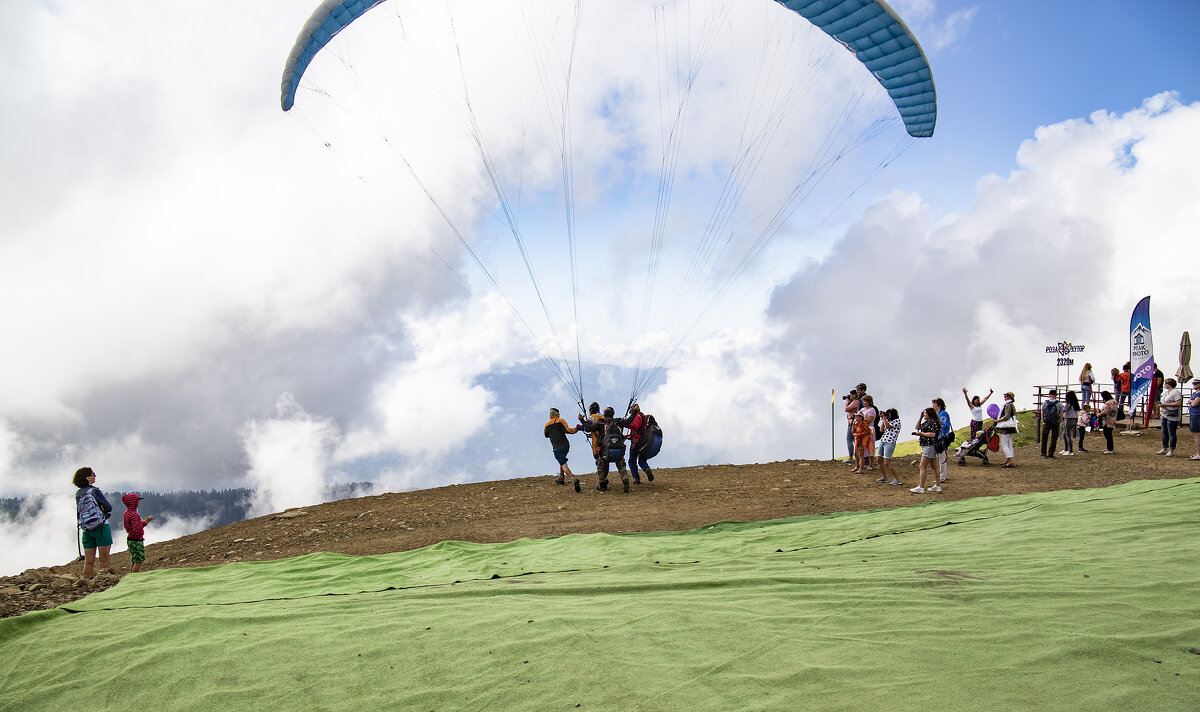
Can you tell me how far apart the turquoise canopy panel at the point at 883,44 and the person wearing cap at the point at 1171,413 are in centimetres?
849

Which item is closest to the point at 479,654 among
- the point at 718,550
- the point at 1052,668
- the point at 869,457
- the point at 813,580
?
the point at 813,580

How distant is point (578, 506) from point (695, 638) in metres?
9.09

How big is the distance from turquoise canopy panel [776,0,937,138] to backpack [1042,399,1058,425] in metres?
7.79

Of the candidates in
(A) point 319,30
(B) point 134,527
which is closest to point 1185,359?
(A) point 319,30

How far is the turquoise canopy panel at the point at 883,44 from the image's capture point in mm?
11148

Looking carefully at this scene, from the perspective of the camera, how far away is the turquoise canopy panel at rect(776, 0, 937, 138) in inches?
439

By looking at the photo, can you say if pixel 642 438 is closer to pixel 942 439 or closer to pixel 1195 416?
pixel 942 439

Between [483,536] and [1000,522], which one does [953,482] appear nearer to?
[1000,522]

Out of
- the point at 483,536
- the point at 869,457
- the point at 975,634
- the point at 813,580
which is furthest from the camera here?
the point at 869,457

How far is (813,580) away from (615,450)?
9.27 m

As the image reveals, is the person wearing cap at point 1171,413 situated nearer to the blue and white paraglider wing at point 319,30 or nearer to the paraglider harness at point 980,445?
the paraglider harness at point 980,445

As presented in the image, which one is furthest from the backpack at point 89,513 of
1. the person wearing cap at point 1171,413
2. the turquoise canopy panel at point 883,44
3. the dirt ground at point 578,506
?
the person wearing cap at point 1171,413

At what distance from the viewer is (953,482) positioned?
13.8 metres

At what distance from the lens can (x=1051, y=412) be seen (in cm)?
1608
